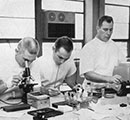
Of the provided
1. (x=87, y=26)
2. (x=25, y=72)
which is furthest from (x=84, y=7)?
(x=25, y=72)

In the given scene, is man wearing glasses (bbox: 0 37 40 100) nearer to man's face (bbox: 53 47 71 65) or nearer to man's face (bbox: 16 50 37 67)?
man's face (bbox: 16 50 37 67)

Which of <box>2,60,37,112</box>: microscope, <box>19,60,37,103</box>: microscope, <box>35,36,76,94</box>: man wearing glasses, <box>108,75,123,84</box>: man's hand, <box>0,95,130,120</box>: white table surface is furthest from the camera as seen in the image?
<box>35,36,76,94</box>: man wearing glasses

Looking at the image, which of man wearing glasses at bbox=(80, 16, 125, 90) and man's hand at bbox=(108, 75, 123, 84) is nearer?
man's hand at bbox=(108, 75, 123, 84)

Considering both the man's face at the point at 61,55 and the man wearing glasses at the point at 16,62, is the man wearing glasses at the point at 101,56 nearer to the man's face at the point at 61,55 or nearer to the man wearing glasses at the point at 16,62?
the man's face at the point at 61,55

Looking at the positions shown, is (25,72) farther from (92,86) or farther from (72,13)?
(72,13)

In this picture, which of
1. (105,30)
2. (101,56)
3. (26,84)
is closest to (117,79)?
(101,56)

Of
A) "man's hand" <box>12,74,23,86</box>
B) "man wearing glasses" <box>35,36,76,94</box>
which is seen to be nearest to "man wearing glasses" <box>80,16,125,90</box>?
"man wearing glasses" <box>35,36,76,94</box>

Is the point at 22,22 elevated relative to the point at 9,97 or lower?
elevated

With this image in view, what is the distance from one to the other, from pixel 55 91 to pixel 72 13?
6.74 feet

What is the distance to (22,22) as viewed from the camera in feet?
13.1

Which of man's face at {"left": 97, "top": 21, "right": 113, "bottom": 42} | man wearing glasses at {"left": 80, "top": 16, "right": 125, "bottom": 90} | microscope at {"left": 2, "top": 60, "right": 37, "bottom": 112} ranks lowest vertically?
microscope at {"left": 2, "top": 60, "right": 37, "bottom": 112}

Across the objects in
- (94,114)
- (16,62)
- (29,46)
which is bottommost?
(94,114)

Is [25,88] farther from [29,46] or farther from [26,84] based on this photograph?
[29,46]

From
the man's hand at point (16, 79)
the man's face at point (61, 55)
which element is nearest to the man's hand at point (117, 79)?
the man's face at point (61, 55)
